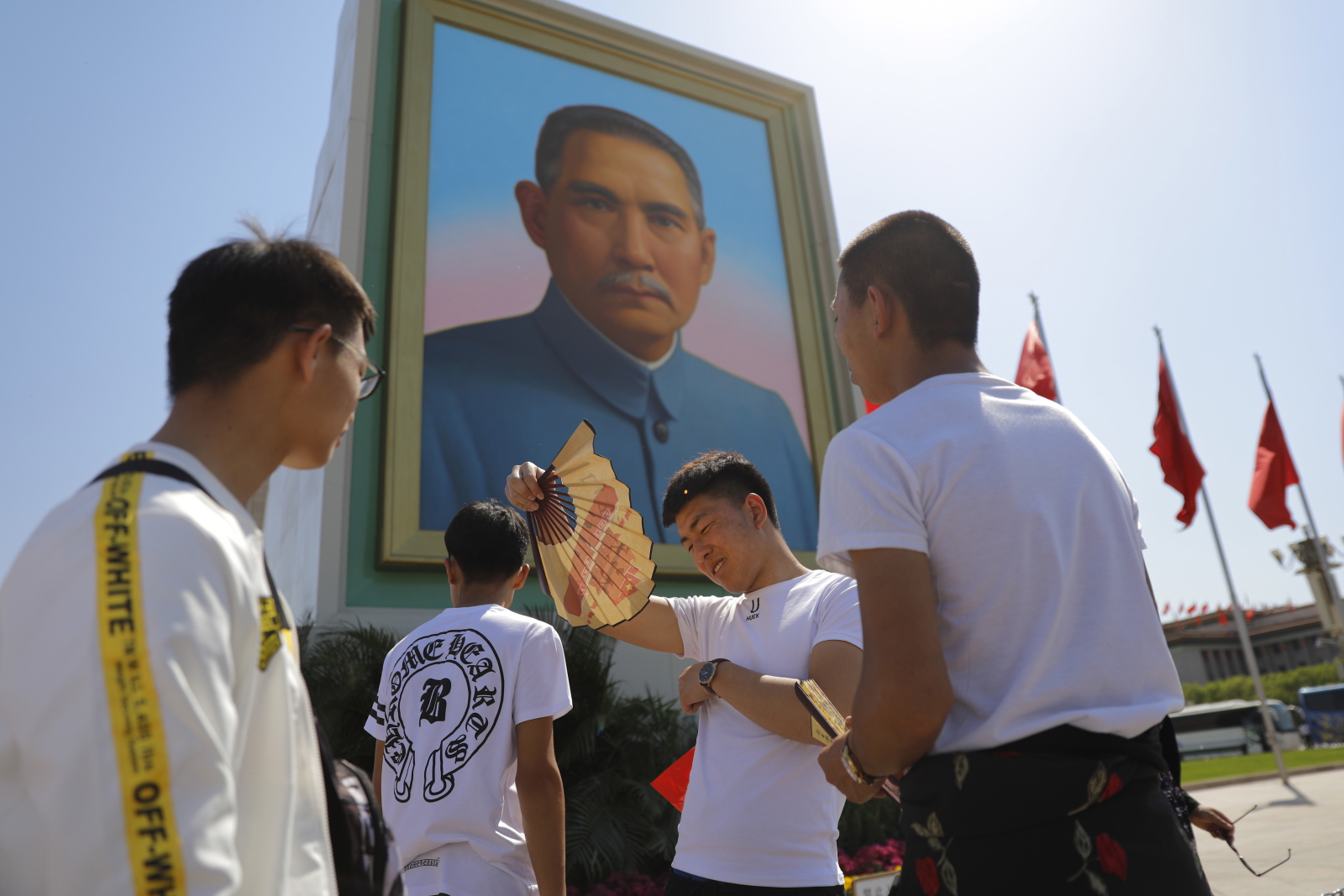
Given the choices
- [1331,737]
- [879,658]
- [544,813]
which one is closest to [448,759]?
[544,813]

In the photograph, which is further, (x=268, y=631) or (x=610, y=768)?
(x=610, y=768)

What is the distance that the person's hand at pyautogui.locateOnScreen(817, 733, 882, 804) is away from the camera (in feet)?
4.57

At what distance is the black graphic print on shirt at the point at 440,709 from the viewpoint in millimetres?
2311

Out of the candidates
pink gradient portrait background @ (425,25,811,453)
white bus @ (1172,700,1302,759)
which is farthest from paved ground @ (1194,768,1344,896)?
white bus @ (1172,700,1302,759)

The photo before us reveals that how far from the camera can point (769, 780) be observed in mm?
2193

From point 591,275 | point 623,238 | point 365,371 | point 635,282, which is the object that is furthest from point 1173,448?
point 365,371

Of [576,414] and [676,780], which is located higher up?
[576,414]

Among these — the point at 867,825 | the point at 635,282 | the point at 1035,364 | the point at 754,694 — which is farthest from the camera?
the point at 1035,364

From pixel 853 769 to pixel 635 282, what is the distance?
871cm

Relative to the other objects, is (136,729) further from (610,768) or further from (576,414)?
(576,414)

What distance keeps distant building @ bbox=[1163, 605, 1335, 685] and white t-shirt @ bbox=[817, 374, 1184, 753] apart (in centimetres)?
4534

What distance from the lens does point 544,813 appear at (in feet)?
7.47

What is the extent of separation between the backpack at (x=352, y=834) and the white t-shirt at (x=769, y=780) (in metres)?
1.10

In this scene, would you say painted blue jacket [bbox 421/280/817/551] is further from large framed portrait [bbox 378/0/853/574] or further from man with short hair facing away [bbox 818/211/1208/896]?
man with short hair facing away [bbox 818/211/1208/896]
